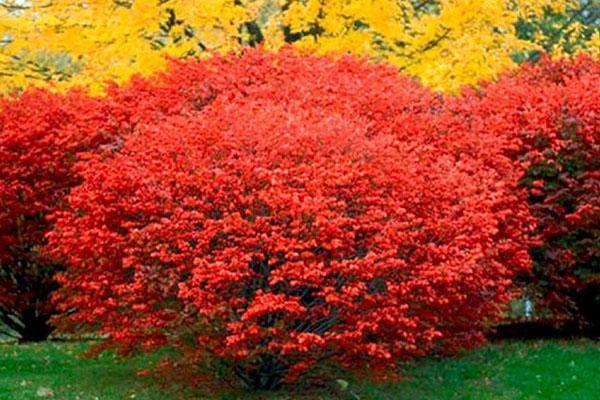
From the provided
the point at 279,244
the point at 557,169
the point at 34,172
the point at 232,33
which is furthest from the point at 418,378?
the point at 232,33

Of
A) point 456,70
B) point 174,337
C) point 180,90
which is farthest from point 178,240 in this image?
point 456,70

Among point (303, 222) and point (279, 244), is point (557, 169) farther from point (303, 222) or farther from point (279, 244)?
point (279, 244)

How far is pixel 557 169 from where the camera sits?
42.2 ft

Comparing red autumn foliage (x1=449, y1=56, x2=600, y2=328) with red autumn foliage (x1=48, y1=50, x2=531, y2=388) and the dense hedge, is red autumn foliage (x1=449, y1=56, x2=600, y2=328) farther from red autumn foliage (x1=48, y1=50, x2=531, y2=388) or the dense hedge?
red autumn foliage (x1=48, y1=50, x2=531, y2=388)

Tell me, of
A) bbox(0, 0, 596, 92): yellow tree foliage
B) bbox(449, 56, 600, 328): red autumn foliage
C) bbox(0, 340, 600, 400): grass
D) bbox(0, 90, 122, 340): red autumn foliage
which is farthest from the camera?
bbox(0, 0, 596, 92): yellow tree foliage

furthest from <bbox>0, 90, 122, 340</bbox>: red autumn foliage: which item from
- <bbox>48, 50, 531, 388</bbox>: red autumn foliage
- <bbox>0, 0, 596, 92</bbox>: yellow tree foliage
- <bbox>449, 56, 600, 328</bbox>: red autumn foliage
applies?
<bbox>449, 56, 600, 328</bbox>: red autumn foliage

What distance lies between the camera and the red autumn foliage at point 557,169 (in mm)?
12664

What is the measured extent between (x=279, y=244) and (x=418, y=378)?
3.32 meters

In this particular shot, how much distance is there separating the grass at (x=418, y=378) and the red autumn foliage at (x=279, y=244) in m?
0.49

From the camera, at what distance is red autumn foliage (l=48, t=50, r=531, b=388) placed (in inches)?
353

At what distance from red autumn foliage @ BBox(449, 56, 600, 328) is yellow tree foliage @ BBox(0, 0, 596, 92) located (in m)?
2.46

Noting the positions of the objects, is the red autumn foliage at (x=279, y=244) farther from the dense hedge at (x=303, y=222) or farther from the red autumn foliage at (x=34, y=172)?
the red autumn foliage at (x=34, y=172)

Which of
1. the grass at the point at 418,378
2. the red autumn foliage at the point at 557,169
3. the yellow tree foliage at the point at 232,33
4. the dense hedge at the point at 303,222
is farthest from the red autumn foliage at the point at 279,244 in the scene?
the yellow tree foliage at the point at 232,33

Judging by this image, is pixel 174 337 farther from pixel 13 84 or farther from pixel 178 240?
pixel 13 84
